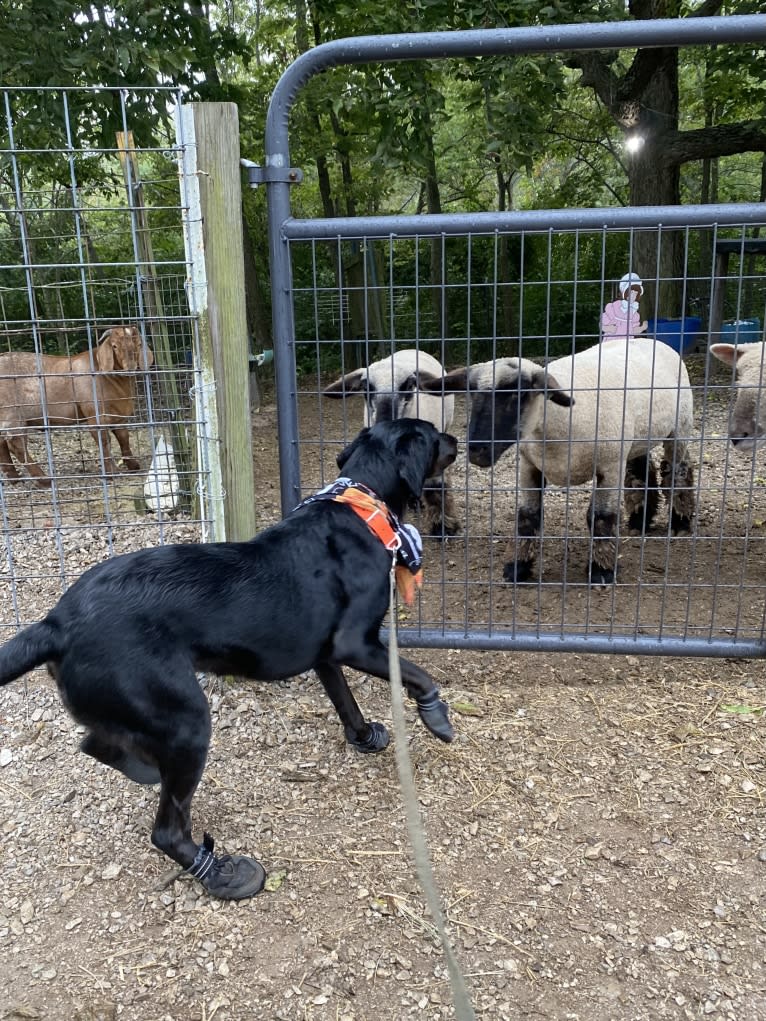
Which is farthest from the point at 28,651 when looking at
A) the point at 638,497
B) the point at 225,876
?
the point at 638,497

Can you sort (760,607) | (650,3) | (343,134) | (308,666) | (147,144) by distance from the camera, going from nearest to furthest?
(308,666) < (760,607) < (147,144) < (650,3) < (343,134)

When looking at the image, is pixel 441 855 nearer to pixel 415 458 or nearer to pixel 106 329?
pixel 415 458

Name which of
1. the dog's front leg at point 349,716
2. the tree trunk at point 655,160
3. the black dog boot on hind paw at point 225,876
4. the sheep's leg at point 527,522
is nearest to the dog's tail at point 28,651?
the black dog boot on hind paw at point 225,876

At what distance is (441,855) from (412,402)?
3.10 m

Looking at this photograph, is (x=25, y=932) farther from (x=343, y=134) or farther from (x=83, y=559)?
(x=343, y=134)

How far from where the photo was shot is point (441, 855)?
2.71m

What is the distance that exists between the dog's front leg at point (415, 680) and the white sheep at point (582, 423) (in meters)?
1.53

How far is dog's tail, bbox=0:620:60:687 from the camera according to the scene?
2.23m

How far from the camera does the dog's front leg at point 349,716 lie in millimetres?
→ 3172

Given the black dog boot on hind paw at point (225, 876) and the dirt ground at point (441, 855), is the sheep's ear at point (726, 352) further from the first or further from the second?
the black dog boot on hind paw at point (225, 876)

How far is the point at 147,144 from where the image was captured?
657 cm

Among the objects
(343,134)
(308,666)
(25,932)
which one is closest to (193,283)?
(308,666)

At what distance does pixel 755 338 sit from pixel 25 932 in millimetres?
11547

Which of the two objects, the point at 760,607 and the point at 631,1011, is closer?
the point at 631,1011
